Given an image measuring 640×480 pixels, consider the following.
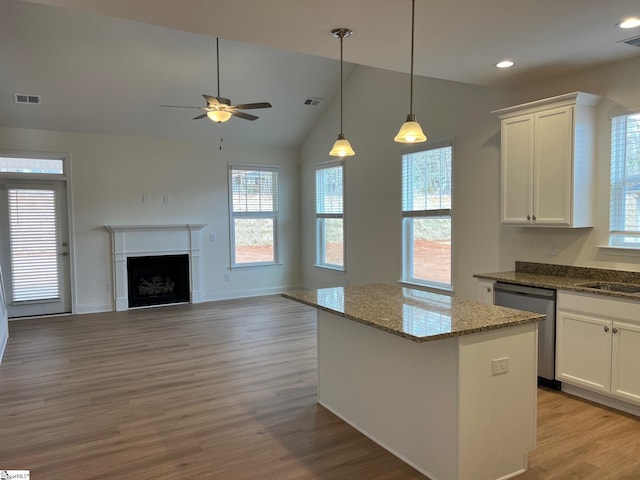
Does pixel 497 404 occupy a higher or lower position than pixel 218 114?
lower

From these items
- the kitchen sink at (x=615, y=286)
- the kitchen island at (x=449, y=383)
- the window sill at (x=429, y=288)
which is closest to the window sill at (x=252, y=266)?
the window sill at (x=429, y=288)

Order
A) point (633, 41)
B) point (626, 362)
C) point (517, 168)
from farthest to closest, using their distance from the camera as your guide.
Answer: point (517, 168) < point (633, 41) < point (626, 362)

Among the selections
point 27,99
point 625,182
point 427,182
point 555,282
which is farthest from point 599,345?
point 27,99

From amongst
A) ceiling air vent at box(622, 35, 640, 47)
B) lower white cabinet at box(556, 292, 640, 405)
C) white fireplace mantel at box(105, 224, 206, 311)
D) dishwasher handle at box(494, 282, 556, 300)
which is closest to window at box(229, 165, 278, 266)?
white fireplace mantel at box(105, 224, 206, 311)

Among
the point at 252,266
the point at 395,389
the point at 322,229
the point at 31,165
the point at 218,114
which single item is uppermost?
the point at 218,114

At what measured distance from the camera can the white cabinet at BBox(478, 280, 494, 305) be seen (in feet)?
13.7

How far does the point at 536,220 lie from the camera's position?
4.12 meters

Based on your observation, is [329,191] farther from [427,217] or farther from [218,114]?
[218,114]

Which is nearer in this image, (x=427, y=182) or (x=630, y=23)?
(x=630, y=23)

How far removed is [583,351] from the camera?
3.48 meters

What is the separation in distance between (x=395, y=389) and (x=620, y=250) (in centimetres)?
243

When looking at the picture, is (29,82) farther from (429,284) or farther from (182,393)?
(429,284)

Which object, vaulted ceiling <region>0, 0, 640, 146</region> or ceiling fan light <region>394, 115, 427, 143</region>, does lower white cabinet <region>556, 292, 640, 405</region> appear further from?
vaulted ceiling <region>0, 0, 640, 146</region>

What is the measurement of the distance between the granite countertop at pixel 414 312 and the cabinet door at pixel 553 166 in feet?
5.21
